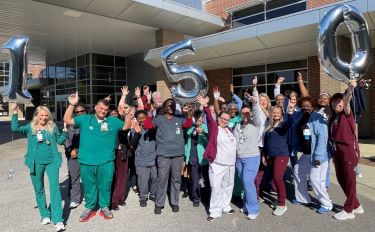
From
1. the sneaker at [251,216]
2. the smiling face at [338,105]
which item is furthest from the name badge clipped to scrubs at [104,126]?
the smiling face at [338,105]

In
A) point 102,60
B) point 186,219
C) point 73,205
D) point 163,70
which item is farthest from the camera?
point 102,60

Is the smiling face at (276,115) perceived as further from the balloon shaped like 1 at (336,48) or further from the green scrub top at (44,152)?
the green scrub top at (44,152)

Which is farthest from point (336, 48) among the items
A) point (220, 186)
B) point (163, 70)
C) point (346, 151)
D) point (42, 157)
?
point (163, 70)

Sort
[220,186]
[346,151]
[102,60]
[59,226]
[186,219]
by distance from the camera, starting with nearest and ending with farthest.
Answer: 1. [59,226]
2. [346,151]
3. [186,219]
4. [220,186]
5. [102,60]

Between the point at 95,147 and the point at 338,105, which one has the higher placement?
the point at 338,105

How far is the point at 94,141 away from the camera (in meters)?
4.52

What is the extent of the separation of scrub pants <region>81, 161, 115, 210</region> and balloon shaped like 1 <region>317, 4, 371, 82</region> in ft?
11.2

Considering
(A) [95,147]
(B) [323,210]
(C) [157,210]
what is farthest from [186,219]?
(B) [323,210]

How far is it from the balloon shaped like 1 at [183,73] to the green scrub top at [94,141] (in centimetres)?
130

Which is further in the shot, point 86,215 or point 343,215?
point 86,215

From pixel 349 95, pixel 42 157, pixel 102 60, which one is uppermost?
pixel 102 60

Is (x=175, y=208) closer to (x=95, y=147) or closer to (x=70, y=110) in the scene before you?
(x=95, y=147)

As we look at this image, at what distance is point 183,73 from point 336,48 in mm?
2387

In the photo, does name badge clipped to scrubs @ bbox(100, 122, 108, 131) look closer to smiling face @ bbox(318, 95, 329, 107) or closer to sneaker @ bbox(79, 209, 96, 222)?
sneaker @ bbox(79, 209, 96, 222)
